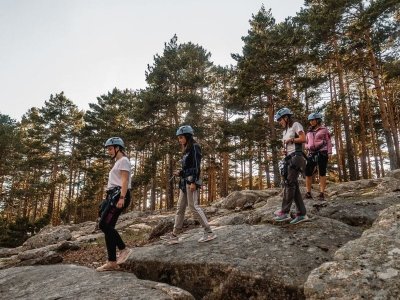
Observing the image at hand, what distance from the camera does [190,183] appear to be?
5.93 metres

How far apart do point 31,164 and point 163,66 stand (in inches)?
779

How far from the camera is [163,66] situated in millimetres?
25812

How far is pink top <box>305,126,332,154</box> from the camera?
7676 millimetres

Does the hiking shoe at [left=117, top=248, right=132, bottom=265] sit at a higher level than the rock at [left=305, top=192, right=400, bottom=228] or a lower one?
lower

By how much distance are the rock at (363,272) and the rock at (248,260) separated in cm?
68

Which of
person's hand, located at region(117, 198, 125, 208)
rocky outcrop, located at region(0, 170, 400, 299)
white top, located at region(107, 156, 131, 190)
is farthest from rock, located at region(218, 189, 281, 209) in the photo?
person's hand, located at region(117, 198, 125, 208)

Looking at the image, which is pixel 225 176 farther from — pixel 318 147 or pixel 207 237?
pixel 207 237

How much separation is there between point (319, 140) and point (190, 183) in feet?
12.5

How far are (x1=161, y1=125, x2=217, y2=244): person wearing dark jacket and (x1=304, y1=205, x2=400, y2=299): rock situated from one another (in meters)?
2.73

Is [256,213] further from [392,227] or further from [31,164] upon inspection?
[31,164]

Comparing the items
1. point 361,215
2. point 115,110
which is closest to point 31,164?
point 115,110

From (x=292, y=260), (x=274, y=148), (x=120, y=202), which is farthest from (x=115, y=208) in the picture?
(x=274, y=148)

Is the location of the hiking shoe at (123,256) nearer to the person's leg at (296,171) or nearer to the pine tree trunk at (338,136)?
the person's leg at (296,171)

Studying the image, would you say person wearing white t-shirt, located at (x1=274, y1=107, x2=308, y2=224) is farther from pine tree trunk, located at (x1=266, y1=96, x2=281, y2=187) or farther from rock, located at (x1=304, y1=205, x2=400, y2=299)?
pine tree trunk, located at (x1=266, y1=96, x2=281, y2=187)
